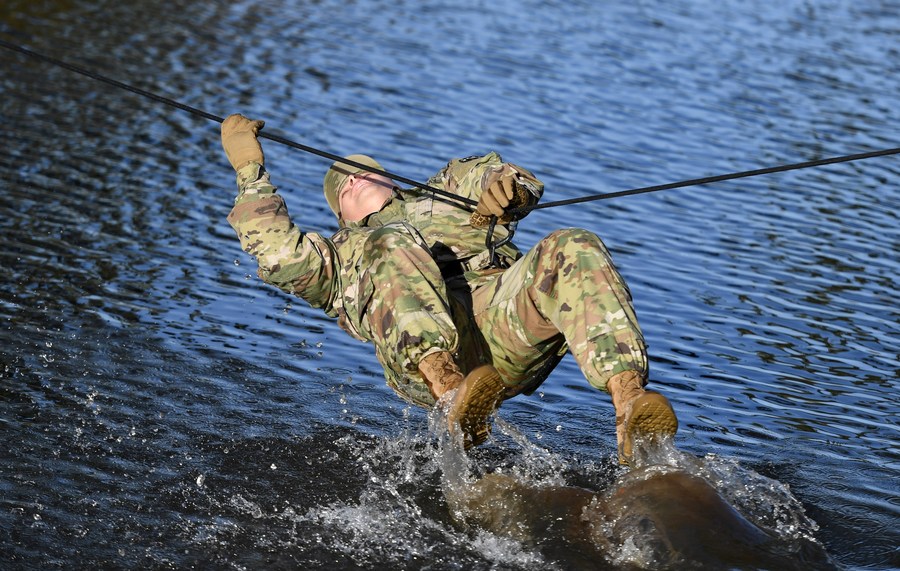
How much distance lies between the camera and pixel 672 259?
477 inches

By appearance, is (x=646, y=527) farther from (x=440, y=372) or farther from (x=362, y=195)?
(x=362, y=195)

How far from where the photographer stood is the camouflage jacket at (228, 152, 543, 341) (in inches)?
259

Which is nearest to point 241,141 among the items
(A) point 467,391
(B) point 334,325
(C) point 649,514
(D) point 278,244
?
(D) point 278,244

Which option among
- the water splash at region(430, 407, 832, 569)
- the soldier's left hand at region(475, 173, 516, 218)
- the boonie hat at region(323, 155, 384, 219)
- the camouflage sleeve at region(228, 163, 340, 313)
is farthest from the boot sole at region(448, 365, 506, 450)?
the boonie hat at region(323, 155, 384, 219)

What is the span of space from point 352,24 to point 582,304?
20.8 meters

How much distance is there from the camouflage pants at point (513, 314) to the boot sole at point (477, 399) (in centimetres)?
43

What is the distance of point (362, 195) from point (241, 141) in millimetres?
833

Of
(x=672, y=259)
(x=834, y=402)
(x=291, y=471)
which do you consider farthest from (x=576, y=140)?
(x=291, y=471)

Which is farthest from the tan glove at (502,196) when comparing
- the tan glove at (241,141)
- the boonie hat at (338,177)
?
the tan glove at (241,141)

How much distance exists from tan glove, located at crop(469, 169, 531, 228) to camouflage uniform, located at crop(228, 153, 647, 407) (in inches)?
3.7

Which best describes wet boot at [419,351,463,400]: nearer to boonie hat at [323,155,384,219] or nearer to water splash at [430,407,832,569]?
water splash at [430,407,832,569]

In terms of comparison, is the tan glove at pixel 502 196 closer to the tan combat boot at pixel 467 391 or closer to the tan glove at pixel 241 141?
the tan combat boot at pixel 467 391

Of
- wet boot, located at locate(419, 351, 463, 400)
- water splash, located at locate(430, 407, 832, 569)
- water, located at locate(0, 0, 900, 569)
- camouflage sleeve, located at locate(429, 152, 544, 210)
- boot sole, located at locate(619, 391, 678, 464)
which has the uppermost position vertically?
camouflage sleeve, located at locate(429, 152, 544, 210)

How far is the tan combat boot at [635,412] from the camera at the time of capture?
5.44 m
